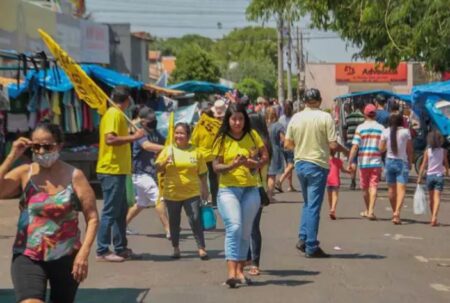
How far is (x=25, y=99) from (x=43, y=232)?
11.6 metres

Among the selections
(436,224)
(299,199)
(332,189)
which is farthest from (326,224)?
(299,199)

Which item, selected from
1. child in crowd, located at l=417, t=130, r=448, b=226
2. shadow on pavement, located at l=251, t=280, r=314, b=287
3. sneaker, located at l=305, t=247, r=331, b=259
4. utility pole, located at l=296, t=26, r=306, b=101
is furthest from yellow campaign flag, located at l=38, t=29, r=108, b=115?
utility pole, located at l=296, t=26, r=306, b=101

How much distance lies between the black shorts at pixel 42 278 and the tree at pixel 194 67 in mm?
64161

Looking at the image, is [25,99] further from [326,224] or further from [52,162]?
[52,162]

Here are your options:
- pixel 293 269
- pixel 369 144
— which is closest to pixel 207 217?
pixel 293 269

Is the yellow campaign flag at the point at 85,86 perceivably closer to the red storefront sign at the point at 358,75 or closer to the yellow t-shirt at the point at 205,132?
the yellow t-shirt at the point at 205,132

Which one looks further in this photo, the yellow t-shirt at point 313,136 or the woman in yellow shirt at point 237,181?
the yellow t-shirt at point 313,136

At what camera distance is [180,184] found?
10453mm

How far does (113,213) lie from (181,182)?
85 centimetres

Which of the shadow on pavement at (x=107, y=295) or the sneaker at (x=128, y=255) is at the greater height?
the sneaker at (x=128, y=255)

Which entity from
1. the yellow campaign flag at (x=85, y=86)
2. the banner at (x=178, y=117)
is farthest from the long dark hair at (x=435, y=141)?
the banner at (x=178, y=117)

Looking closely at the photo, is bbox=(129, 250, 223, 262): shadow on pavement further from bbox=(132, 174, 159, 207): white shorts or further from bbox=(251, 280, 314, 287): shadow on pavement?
bbox=(251, 280, 314, 287): shadow on pavement

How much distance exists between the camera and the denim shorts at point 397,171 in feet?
45.9

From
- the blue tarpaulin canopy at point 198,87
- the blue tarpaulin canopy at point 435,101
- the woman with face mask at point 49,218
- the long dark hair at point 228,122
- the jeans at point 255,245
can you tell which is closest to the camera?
the woman with face mask at point 49,218
